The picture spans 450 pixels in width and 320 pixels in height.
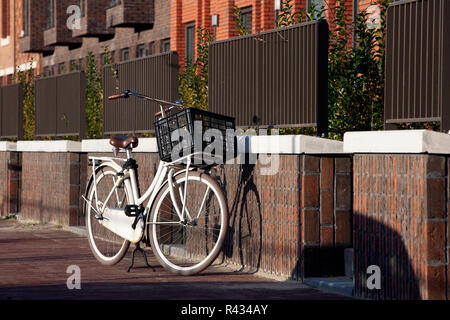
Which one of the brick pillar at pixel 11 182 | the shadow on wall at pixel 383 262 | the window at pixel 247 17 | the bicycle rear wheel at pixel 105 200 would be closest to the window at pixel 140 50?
the window at pixel 247 17

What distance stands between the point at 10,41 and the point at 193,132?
44.7 meters

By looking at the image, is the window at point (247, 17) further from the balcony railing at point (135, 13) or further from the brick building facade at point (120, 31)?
the balcony railing at point (135, 13)

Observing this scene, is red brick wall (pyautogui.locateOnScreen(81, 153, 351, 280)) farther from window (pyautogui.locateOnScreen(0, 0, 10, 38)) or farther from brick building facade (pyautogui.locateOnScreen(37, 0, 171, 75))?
window (pyautogui.locateOnScreen(0, 0, 10, 38))

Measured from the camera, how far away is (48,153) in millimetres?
17891

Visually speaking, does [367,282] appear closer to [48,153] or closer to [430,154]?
[430,154]

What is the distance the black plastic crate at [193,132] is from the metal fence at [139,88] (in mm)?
3378

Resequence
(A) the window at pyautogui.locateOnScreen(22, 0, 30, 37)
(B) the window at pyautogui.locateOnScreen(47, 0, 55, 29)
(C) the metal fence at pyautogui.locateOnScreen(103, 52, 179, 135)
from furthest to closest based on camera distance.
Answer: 1. (A) the window at pyautogui.locateOnScreen(22, 0, 30, 37)
2. (B) the window at pyautogui.locateOnScreen(47, 0, 55, 29)
3. (C) the metal fence at pyautogui.locateOnScreen(103, 52, 179, 135)

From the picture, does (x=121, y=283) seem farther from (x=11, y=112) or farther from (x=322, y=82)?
(x=11, y=112)

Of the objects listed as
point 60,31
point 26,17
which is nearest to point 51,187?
point 60,31

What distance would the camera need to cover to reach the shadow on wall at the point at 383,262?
849 centimetres

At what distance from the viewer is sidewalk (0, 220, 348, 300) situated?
919 centimetres

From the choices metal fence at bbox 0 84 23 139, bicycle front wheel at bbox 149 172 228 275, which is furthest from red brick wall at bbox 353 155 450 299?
metal fence at bbox 0 84 23 139

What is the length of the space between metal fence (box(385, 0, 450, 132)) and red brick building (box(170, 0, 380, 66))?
11357mm

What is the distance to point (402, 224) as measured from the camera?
859 centimetres
